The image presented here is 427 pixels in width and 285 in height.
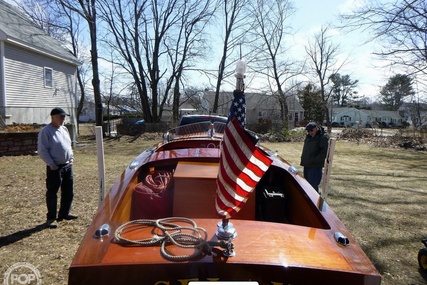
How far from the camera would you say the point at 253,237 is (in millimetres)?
1823

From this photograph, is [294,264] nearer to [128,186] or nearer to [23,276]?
[128,186]

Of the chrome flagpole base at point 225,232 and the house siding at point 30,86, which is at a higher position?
the house siding at point 30,86

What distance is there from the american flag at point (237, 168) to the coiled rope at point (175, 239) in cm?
18

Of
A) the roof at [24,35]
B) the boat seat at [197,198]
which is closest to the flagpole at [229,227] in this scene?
the boat seat at [197,198]

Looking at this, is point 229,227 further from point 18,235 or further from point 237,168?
point 18,235

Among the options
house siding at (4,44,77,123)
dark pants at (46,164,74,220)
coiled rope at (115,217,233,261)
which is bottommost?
dark pants at (46,164,74,220)

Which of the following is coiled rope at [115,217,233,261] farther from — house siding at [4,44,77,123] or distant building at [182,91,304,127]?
distant building at [182,91,304,127]

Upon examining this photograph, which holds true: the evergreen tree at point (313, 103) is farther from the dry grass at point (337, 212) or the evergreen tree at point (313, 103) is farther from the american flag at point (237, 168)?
the american flag at point (237, 168)

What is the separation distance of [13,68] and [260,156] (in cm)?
1712

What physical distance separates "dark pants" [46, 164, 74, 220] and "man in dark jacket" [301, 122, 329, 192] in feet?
13.2

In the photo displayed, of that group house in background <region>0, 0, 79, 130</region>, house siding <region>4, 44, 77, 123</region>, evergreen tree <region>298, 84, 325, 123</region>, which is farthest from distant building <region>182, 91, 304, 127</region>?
house siding <region>4, 44, 77, 123</region>

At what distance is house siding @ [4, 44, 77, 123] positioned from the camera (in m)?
14.7

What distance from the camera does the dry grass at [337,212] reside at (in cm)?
357

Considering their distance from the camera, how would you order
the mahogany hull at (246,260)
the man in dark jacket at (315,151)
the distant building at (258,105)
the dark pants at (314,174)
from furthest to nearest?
1. the distant building at (258,105)
2. the dark pants at (314,174)
3. the man in dark jacket at (315,151)
4. the mahogany hull at (246,260)
